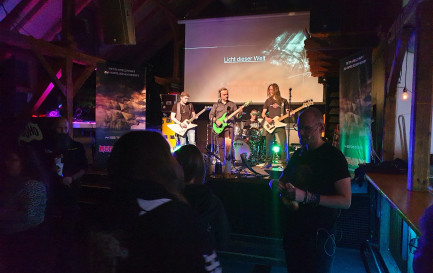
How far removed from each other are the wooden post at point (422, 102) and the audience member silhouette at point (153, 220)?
2742 mm

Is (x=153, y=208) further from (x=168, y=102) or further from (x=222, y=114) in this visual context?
(x=168, y=102)

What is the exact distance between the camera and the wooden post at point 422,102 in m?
2.93

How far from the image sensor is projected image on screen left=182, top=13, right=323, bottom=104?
10.5 metres

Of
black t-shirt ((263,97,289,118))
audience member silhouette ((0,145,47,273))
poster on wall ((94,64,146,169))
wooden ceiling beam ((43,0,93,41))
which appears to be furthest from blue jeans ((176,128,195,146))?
audience member silhouette ((0,145,47,273))

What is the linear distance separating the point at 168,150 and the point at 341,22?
504cm

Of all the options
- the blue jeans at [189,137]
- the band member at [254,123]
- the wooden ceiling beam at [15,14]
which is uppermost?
the wooden ceiling beam at [15,14]

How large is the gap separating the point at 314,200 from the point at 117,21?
5.63 meters

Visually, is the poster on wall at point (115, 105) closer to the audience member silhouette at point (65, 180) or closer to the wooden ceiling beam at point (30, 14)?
the wooden ceiling beam at point (30, 14)

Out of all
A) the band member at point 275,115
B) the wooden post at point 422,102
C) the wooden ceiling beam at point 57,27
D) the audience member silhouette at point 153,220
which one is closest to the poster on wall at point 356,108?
the band member at point 275,115

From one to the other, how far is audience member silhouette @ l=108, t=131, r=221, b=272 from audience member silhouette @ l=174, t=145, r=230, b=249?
845mm

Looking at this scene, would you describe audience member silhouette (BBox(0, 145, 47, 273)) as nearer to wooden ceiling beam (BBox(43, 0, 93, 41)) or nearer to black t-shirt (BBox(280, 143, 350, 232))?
black t-shirt (BBox(280, 143, 350, 232))

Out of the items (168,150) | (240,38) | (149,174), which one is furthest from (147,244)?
(240,38)

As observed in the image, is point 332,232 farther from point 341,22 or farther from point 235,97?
point 235,97

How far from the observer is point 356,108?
5887 millimetres
